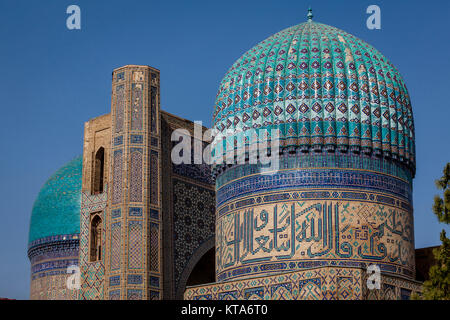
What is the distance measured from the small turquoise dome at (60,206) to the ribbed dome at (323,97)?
5694 millimetres

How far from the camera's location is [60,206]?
60.6ft

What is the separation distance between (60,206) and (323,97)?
7.61 m

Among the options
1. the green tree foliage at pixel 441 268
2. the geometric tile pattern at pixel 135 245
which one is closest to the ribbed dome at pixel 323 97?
the geometric tile pattern at pixel 135 245

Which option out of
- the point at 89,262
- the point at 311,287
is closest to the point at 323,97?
the point at 311,287

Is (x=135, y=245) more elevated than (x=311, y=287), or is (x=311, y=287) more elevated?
(x=135, y=245)

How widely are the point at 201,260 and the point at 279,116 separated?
337cm

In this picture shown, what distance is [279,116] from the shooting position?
42.4 ft

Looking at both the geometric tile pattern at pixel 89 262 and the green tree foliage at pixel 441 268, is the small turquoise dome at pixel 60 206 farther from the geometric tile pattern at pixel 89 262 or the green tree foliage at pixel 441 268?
the green tree foliage at pixel 441 268

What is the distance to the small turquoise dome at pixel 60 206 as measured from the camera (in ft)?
60.0

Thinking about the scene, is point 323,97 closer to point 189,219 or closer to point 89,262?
point 189,219

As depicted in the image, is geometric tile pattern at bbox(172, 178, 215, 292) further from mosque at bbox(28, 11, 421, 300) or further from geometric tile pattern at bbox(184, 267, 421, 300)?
geometric tile pattern at bbox(184, 267, 421, 300)

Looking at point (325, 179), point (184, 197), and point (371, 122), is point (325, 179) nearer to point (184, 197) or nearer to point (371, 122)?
point (371, 122)

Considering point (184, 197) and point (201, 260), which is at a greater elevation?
point (184, 197)
